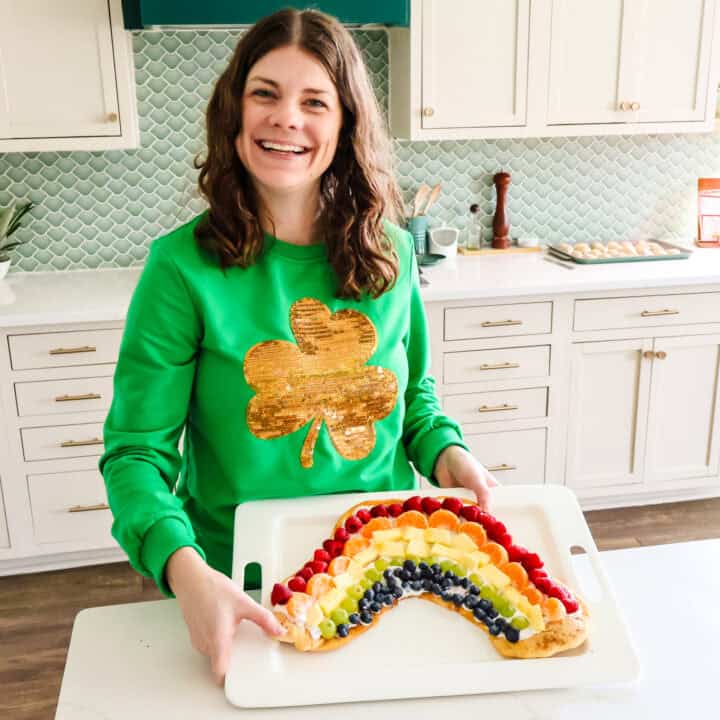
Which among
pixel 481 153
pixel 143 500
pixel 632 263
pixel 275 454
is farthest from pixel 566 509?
pixel 481 153

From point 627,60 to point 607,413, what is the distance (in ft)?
4.22

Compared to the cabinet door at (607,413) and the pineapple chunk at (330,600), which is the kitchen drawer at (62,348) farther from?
the pineapple chunk at (330,600)

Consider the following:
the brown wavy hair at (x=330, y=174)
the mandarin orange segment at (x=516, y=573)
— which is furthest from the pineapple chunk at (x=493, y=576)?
the brown wavy hair at (x=330, y=174)

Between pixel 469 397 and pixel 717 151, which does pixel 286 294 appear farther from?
pixel 717 151

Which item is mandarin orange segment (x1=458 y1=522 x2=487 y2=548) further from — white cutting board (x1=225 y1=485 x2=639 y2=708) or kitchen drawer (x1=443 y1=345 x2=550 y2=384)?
kitchen drawer (x1=443 y1=345 x2=550 y2=384)

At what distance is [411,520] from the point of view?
1178mm

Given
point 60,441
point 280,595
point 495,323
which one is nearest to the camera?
point 280,595

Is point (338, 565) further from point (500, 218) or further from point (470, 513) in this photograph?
point (500, 218)

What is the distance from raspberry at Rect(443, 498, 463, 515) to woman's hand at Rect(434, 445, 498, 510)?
0.07 meters

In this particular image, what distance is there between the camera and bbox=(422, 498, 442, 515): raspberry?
1.20 m

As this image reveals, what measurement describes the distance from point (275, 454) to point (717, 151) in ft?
10.1

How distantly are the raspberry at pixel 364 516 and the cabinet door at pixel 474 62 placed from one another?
2063 millimetres

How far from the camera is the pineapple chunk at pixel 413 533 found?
45.4 inches

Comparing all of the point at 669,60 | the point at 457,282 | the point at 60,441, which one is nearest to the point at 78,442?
the point at 60,441
